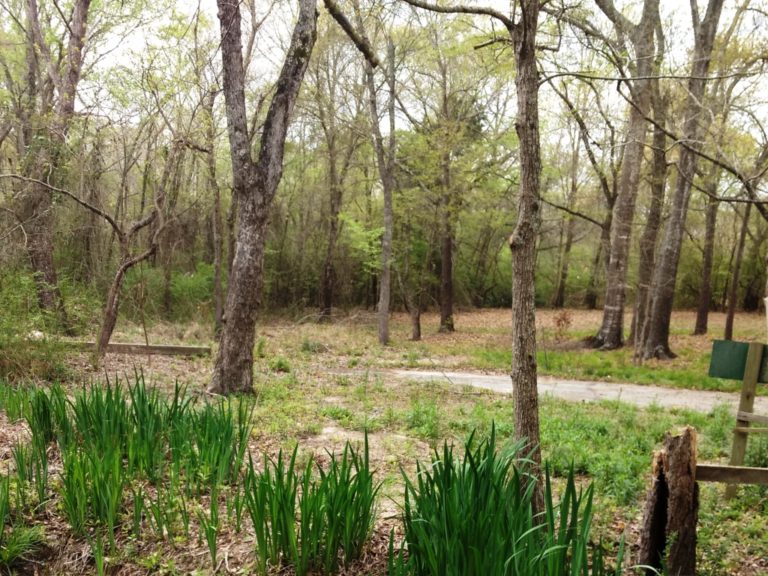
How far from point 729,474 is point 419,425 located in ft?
11.2

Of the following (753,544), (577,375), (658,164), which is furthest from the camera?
(658,164)

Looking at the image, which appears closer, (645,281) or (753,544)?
(753,544)

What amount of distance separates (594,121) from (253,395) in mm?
13205

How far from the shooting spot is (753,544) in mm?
3617

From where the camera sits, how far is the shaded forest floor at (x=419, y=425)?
317cm

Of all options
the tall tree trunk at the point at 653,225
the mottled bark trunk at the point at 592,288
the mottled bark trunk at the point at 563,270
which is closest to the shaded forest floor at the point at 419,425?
the tall tree trunk at the point at 653,225

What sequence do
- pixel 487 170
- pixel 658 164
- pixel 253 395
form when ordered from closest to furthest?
pixel 253 395 → pixel 658 164 → pixel 487 170

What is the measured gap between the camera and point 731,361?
435cm

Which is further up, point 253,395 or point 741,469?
point 741,469

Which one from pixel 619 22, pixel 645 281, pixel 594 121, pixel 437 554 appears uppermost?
pixel 619 22

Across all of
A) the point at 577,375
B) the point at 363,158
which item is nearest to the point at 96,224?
the point at 363,158

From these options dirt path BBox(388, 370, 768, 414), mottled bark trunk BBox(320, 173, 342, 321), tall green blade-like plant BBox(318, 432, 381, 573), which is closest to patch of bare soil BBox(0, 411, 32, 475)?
tall green blade-like plant BBox(318, 432, 381, 573)

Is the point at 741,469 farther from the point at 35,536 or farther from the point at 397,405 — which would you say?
the point at 397,405

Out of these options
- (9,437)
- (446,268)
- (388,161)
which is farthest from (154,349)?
(446,268)
